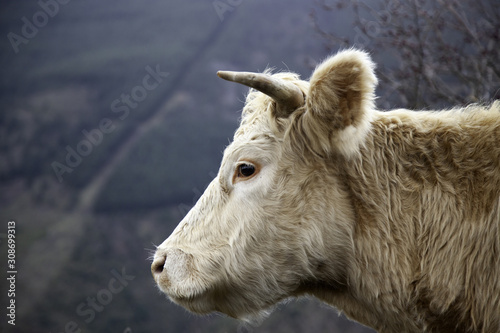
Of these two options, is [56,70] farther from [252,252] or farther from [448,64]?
[252,252]

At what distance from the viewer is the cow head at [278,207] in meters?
2.53

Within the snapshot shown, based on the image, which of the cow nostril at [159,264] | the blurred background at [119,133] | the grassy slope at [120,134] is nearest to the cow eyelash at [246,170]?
the cow nostril at [159,264]

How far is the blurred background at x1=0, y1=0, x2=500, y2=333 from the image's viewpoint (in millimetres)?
9031

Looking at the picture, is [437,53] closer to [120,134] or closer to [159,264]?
[159,264]

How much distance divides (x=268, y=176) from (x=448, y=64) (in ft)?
14.1

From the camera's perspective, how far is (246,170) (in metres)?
2.81

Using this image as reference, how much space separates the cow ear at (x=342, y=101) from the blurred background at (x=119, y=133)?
5148 mm

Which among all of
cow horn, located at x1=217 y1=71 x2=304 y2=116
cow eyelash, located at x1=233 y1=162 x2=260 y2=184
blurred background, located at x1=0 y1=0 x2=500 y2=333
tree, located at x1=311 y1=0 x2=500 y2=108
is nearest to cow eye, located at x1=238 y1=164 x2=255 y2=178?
cow eyelash, located at x1=233 y1=162 x2=260 y2=184

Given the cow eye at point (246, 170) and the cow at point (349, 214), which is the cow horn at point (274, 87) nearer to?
the cow at point (349, 214)

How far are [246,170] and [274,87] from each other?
547 mm

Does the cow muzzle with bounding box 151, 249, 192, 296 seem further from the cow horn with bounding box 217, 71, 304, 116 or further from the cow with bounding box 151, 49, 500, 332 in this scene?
the cow horn with bounding box 217, 71, 304, 116

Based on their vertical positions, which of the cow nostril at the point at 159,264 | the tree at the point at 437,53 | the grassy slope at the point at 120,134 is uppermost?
the tree at the point at 437,53

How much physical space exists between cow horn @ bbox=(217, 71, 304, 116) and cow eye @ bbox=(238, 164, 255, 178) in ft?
1.34

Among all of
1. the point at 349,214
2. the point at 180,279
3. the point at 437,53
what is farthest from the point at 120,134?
the point at 349,214
